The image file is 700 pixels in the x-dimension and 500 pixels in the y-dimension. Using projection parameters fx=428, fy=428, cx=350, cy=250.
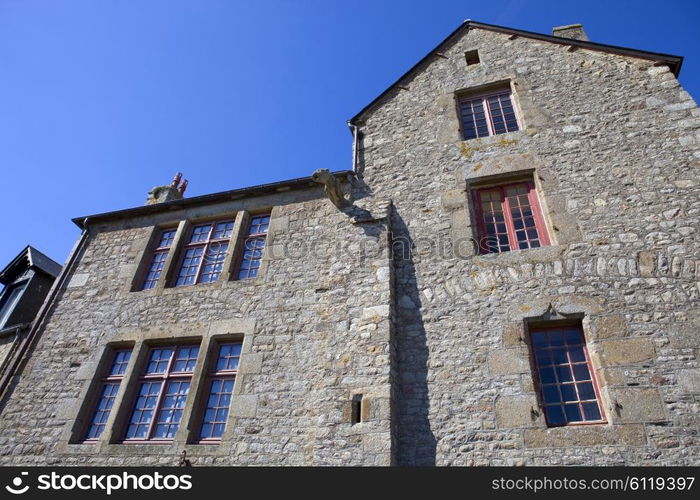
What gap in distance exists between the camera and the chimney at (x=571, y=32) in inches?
346

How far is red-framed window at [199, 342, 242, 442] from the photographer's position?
587 centimetres

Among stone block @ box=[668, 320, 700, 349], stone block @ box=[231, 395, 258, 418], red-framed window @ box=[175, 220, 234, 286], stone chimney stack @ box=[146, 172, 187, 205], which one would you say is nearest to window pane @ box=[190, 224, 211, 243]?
red-framed window @ box=[175, 220, 234, 286]

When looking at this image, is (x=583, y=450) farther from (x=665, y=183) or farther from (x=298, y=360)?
(x=665, y=183)

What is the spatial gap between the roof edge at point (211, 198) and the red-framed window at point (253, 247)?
51cm

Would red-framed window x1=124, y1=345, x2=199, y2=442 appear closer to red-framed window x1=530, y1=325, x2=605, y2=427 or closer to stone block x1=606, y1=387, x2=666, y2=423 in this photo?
red-framed window x1=530, y1=325, x2=605, y2=427

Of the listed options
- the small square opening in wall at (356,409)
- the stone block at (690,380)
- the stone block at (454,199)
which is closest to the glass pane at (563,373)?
the stone block at (690,380)

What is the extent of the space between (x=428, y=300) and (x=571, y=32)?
22.8 feet

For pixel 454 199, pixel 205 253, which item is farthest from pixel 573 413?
pixel 205 253

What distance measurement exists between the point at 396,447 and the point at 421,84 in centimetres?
702

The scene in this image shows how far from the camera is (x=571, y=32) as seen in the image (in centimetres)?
890

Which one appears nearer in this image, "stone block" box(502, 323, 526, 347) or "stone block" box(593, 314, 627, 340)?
"stone block" box(593, 314, 627, 340)

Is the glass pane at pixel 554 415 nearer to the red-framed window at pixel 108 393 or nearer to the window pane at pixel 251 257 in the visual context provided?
the window pane at pixel 251 257

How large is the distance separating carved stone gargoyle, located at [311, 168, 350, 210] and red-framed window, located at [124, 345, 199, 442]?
325 cm
